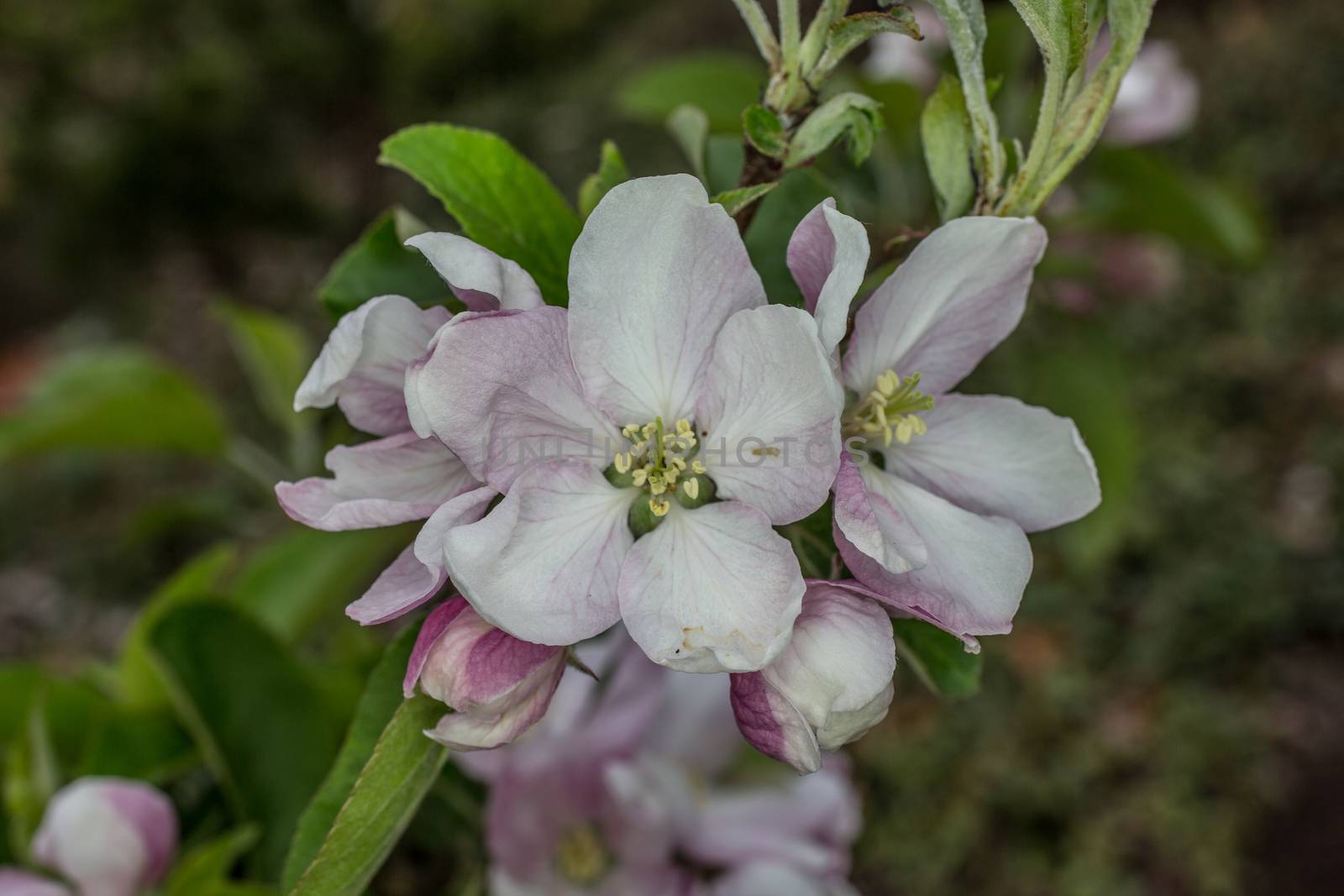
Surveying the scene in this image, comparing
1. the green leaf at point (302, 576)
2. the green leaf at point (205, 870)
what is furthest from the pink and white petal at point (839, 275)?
the green leaf at point (302, 576)

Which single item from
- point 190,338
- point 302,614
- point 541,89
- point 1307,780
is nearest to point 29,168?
point 190,338

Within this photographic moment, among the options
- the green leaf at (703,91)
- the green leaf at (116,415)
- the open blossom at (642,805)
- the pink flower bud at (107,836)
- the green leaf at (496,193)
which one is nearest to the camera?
the green leaf at (496,193)

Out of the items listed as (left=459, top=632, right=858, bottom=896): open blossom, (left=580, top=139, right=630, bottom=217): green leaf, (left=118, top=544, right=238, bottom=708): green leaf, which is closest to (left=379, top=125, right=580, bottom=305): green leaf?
(left=580, top=139, right=630, bottom=217): green leaf

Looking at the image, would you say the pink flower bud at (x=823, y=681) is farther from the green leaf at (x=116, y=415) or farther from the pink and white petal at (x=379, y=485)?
the green leaf at (x=116, y=415)

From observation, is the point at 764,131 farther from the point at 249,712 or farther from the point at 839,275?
the point at 249,712

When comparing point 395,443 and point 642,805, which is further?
point 642,805

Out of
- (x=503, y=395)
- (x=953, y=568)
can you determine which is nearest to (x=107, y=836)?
(x=503, y=395)
